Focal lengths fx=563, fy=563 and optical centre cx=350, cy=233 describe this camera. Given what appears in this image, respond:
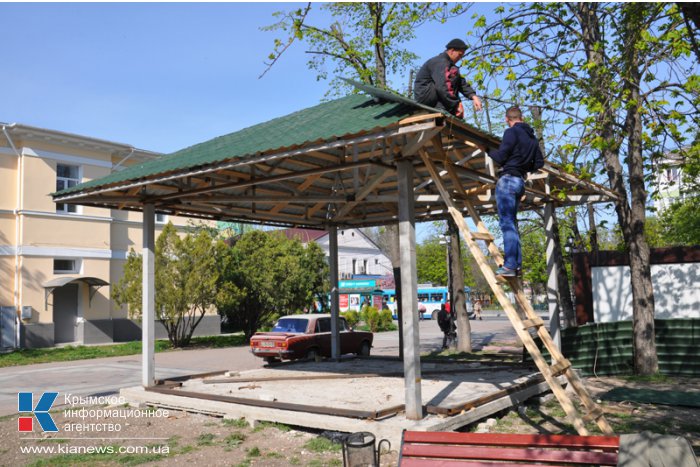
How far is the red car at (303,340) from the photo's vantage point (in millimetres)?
16391

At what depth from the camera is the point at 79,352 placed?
23688mm

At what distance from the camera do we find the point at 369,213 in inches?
597

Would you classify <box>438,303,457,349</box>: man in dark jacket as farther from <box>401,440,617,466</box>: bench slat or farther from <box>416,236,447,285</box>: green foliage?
<box>416,236,447,285</box>: green foliage

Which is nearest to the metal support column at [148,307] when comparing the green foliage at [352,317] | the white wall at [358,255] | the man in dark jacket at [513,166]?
the man in dark jacket at [513,166]

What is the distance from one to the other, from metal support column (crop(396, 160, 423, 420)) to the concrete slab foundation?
32 centimetres

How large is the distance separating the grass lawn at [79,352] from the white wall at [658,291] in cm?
1751

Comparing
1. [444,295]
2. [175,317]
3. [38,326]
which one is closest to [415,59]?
[175,317]

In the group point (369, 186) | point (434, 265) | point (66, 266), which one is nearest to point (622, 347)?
point (369, 186)

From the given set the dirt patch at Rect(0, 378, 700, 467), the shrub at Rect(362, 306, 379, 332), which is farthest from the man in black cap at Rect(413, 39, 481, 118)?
the shrub at Rect(362, 306, 379, 332)

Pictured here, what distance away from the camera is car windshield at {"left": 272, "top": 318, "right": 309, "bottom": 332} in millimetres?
17297

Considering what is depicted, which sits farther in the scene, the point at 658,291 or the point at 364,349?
the point at 364,349

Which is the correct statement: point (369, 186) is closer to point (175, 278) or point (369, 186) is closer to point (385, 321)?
point (175, 278)

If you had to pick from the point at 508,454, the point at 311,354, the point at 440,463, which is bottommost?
the point at 311,354

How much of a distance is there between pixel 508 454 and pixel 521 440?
16 cm
